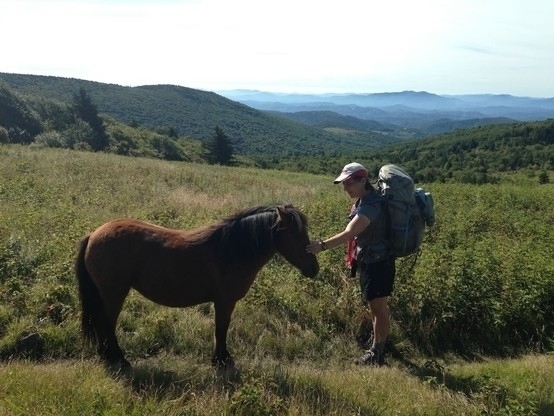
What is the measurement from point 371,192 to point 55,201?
8.68 meters

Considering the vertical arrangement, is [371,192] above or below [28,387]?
above

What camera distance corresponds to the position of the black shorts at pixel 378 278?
5000 mm

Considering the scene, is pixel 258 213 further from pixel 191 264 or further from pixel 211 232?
pixel 191 264

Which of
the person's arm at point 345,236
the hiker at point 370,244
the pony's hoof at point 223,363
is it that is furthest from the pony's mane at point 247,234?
the pony's hoof at point 223,363

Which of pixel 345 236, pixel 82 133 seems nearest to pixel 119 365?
pixel 345 236

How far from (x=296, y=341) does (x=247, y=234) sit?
1.81m

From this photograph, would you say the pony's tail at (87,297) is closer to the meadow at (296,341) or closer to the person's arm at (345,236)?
the meadow at (296,341)

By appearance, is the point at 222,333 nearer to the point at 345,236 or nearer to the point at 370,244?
the point at 345,236

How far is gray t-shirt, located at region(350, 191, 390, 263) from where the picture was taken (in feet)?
15.7

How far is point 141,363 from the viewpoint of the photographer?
4832 mm

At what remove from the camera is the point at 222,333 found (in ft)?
15.6

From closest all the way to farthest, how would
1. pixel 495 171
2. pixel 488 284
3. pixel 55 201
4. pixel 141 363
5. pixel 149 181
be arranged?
pixel 141 363, pixel 488 284, pixel 55 201, pixel 149 181, pixel 495 171

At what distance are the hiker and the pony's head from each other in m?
A: 0.10

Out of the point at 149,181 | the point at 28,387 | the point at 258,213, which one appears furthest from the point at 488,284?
the point at 149,181
